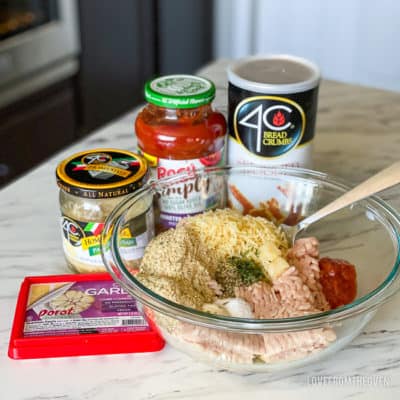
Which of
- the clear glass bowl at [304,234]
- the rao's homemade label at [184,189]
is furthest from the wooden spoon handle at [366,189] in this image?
the rao's homemade label at [184,189]

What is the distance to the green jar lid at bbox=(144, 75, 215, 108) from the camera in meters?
0.87

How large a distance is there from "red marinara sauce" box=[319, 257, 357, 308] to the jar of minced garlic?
22cm

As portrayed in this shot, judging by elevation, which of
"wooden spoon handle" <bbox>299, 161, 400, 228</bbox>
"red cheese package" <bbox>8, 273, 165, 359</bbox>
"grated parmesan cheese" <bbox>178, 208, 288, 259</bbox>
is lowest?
"red cheese package" <bbox>8, 273, 165, 359</bbox>

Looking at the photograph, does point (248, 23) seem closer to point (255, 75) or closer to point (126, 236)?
point (255, 75)

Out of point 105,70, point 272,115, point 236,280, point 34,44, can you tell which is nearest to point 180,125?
point 272,115

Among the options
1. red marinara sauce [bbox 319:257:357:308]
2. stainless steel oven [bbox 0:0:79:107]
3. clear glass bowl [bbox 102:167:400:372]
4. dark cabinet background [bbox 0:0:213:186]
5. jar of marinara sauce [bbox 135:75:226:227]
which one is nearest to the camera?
clear glass bowl [bbox 102:167:400:372]

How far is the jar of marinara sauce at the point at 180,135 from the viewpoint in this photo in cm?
90

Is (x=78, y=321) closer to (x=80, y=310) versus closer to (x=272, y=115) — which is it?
(x=80, y=310)

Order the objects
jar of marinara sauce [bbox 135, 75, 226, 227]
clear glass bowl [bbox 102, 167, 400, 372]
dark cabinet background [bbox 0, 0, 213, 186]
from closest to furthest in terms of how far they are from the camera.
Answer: clear glass bowl [bbox 102, 167, 400, 372] → jar of marinara sauce [bbox 135, 75, 226, 227] → dark cabinet background [bbox 0, 0, 213, 186]

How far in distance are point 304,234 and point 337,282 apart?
0.48 feet

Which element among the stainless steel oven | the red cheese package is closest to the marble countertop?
the red cheese package

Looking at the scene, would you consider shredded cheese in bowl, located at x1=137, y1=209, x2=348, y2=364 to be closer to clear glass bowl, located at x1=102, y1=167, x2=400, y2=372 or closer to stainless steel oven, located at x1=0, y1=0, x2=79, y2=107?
clear glass bowl, located at x1=102, y1=167, x2=400, y2=372

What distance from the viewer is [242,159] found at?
3.13ft

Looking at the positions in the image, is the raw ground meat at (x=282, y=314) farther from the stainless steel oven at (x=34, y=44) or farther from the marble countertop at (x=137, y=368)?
the stainless steel oven at (x=34, y=44)
